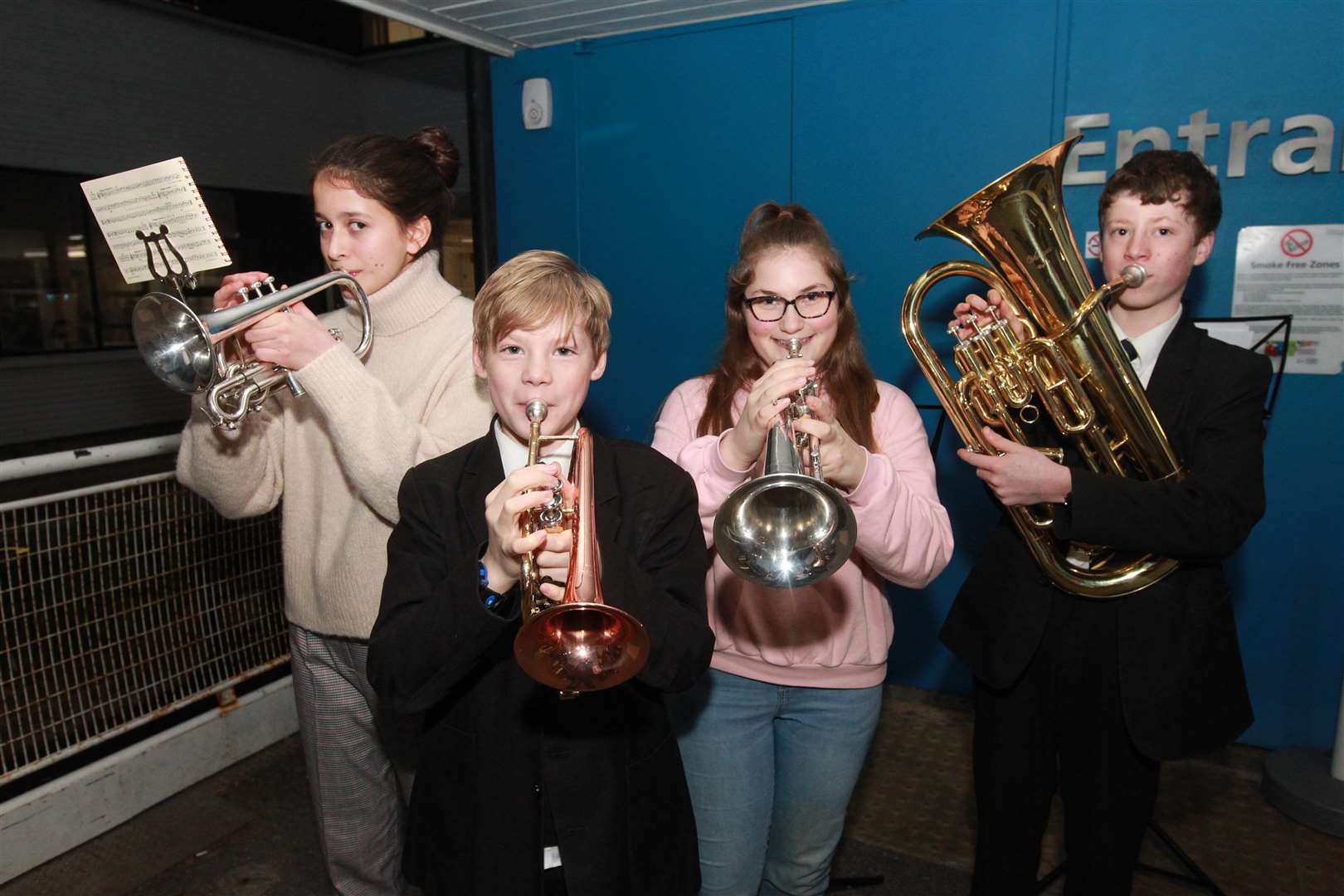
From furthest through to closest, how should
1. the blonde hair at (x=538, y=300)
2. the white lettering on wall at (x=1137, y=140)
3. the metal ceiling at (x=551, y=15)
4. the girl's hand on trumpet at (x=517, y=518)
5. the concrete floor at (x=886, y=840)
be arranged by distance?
the metal ceiling at (x=551, y=15) → the white lettering on wall at (x=1137, y=140) → the concrete floor at (x=886, y=840) → the blonde hair at (x=538, y=300) → the girl's hand on trumpet at (x=517, y=518)

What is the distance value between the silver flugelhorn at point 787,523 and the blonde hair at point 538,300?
437 mm

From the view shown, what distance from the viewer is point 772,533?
5.77ft

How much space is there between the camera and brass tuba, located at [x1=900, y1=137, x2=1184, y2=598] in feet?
7.01

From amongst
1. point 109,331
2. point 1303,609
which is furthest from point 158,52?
point 1303,609

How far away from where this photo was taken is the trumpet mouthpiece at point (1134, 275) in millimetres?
2100

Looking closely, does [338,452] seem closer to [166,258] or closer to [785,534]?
[166,258]

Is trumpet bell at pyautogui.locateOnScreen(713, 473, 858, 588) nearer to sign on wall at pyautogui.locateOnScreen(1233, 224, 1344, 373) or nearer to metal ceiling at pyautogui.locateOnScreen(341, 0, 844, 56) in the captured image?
sign on wall at pyautogui.locateOnScreen(1233, 224, 1344, 373)

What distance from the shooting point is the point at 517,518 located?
4.47ft

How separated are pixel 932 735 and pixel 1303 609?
1578 millimetres

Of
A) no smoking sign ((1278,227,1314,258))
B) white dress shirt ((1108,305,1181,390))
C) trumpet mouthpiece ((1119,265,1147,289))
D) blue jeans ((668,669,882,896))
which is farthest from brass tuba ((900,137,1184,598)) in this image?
no smoking sign ((1278,227,1314,258))

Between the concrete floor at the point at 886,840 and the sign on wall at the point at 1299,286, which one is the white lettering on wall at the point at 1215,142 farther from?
the concrete floor at the point at 886,840

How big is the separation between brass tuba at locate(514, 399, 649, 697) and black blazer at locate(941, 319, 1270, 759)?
1237 mm

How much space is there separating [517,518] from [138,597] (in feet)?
10.8

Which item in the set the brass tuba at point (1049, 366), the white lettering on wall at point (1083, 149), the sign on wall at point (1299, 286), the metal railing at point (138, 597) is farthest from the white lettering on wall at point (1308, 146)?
the metal railing at point (138, 597)
